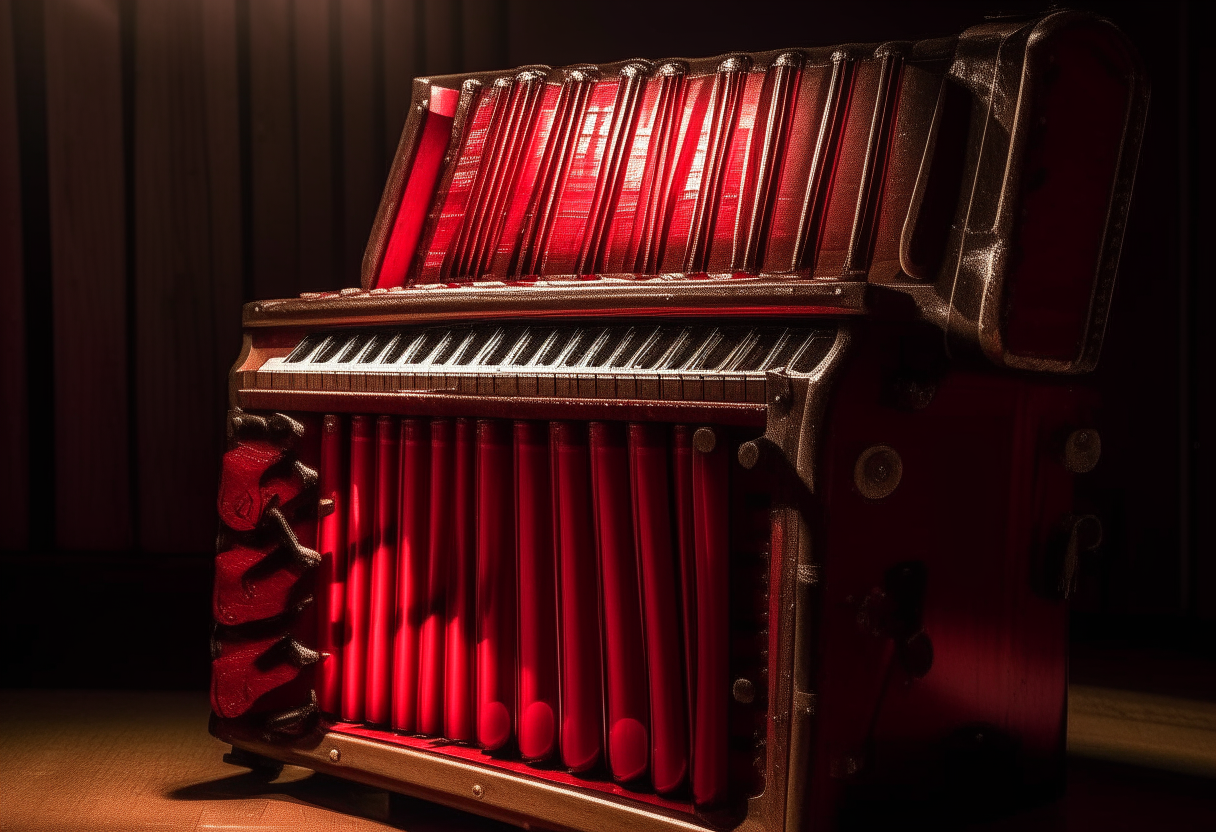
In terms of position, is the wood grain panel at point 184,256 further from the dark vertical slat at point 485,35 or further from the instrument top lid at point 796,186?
→ the instrument top lid at point 796,186

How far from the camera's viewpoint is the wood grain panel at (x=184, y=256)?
12.5ft

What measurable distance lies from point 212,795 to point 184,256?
232cm

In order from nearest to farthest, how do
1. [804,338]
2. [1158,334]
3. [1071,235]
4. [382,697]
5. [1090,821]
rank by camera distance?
[804,338]
[1071,235]
[1090,821]
[382,697]
[1158,334]

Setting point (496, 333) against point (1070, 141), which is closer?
point (1070, 141)

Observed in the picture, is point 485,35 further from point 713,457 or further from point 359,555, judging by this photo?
point 713,457

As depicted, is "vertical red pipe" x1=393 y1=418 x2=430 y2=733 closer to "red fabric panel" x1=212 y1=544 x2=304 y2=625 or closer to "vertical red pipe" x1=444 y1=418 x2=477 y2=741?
"vertical red pipe" x1=444 y1=418 x2=477 y2=741

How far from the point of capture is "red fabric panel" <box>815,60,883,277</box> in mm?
1730

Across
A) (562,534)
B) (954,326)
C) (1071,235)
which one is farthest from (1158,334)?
(562,534)

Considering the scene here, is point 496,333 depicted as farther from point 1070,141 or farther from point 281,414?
point 1070,141

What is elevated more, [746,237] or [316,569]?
[746,237]

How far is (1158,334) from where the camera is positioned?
10.7 feet

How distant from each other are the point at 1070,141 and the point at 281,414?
1.30 meters

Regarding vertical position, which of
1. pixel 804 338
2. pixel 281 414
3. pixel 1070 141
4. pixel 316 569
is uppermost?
pixel 1070 141

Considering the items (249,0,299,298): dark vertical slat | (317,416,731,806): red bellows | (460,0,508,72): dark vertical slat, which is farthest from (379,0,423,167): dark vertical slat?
(317,416,731,806): red bellows
